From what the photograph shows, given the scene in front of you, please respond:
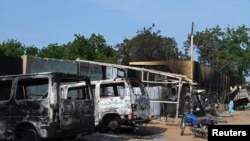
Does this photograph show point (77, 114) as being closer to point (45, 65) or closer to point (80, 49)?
point (45, 65)

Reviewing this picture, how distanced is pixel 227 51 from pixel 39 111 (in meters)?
59.6

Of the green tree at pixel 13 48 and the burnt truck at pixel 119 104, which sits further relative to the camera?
the green tree at pixel 13 48

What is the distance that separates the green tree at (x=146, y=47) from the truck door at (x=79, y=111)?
111ft

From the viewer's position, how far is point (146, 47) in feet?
162

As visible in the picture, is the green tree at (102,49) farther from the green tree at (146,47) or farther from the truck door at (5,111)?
the truck door at (5,111)

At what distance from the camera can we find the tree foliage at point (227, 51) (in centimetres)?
6222

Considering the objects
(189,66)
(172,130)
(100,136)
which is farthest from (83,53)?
(100,136)

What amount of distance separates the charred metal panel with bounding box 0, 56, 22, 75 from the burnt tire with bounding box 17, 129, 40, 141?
3987 millimetres

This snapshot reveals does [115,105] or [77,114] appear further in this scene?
[115,105]

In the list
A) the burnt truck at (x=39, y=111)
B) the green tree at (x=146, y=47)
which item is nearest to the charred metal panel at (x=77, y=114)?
the burnt truck at (x=39, y=111)

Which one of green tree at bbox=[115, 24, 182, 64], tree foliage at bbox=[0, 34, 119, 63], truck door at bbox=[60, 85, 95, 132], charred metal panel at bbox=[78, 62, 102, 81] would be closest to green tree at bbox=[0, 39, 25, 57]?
tree foliage at bbox=[0, 34, 119, 63]

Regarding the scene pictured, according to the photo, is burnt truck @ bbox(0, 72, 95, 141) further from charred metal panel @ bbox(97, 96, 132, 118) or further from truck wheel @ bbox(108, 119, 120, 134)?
truck wheel @ bbox(108, 119, 120, 134)

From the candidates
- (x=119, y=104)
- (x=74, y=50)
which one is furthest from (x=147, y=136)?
(x=74, y=50)

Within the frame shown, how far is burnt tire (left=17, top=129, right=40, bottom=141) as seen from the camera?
11518 millimetres
